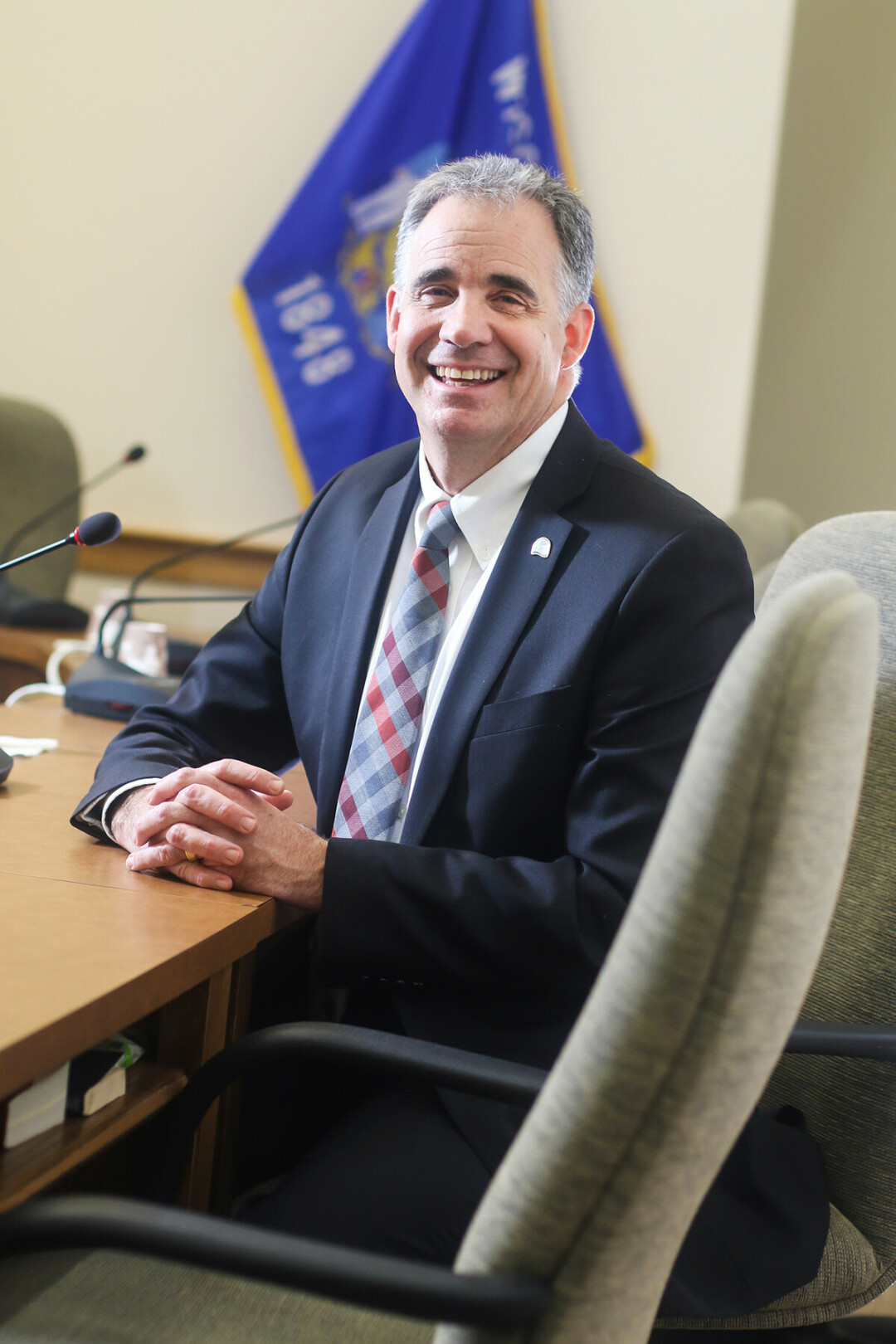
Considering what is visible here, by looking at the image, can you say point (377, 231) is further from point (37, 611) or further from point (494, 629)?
point (494, 629)

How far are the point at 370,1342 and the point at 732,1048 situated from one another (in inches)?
15.7

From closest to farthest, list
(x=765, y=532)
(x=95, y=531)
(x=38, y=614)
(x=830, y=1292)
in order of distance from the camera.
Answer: (x=830, y=1292) → (x=95, y=531) → (x=765, y=532) → (x=38, y=614)

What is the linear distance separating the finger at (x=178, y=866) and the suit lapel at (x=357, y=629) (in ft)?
0.90

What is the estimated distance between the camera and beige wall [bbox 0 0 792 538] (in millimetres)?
2932

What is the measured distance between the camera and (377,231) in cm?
314

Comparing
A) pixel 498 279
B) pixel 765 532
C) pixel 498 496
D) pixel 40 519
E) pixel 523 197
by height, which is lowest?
pixel 40 519

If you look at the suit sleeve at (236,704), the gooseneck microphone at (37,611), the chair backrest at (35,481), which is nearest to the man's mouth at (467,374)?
the suit sleeve at (236,704)

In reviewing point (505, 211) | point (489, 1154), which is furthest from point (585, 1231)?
point (505, 211)

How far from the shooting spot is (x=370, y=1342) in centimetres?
76

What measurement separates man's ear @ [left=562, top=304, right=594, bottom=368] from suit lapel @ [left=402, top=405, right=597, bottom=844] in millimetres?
266

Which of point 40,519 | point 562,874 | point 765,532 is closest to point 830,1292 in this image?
point 562,874

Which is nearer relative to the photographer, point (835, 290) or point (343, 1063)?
point (343, 1063)

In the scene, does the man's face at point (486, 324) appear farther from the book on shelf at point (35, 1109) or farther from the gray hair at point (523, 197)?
the book on shelf at point (35, 1109)

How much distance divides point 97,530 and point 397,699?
41cm
